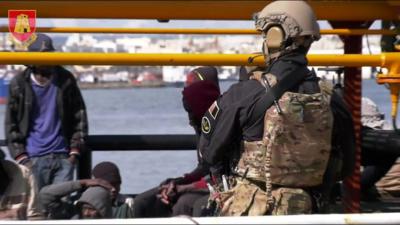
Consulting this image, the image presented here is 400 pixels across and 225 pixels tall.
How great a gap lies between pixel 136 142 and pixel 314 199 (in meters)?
2.63

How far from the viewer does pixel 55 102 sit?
6.86m

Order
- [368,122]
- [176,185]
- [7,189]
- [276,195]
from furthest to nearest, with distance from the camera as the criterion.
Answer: [368,122], [176,185], [7,189], [276,195]

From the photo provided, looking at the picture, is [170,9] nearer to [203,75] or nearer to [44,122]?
[203,75]

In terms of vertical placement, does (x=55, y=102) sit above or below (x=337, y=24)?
below

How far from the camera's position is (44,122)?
6867 mm

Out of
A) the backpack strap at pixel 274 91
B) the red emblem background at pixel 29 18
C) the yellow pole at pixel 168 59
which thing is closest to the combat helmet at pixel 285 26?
the backpack strap at pixel 274 91

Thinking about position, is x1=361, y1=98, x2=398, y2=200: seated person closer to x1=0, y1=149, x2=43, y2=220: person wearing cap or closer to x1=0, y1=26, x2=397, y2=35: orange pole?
x1=0, y1=26, x2=397, y2=35: orange pole

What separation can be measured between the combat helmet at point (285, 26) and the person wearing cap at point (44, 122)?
254 cm

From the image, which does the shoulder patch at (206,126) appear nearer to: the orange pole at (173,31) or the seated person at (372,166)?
the orange pole at (173,31)

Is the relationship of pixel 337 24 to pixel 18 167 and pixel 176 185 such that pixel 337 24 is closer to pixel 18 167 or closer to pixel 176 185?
pixel 176 185

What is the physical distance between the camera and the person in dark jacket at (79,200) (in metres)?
5.93

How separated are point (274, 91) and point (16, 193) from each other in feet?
4.46

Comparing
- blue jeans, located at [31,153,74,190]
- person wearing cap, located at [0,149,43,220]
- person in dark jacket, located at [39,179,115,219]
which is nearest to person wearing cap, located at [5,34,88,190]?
blue jeans, located at [31,153,74,190]

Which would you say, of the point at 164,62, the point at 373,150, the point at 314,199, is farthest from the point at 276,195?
the point at 373,150
